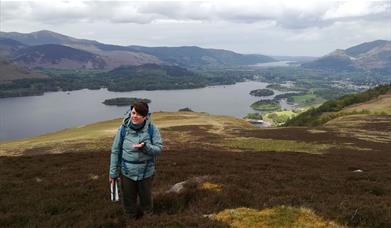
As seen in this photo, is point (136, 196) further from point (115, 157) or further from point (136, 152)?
point (136, 152)

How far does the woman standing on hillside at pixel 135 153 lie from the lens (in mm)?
13164

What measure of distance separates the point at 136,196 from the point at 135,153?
1.87 meters

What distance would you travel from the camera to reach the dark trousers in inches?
550

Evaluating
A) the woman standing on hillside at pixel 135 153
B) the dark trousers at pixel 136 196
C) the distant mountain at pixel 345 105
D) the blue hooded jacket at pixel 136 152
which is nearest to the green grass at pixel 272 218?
the dark trousers at pixel 136 196

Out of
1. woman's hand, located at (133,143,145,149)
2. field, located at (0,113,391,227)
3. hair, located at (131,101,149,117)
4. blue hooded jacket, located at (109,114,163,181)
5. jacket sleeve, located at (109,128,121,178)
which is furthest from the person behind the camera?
field, located at (0,113,391,227)

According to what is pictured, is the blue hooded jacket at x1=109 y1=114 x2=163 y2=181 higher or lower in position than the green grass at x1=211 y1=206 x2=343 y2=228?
higher

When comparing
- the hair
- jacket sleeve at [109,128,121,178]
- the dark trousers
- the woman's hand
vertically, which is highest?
the hair

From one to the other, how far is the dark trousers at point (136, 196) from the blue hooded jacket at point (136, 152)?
275 millimetres

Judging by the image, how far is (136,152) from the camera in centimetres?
1338

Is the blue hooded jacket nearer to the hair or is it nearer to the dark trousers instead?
the dark trousers

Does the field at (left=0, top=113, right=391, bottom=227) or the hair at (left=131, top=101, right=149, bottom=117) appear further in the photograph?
the field at (left=0, top=113, right=391, bottom=227)

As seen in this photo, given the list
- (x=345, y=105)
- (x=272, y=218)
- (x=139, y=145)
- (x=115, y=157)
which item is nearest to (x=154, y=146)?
(x=139, y=145)

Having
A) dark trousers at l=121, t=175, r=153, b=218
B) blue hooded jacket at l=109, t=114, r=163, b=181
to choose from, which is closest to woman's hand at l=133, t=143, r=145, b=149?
blue hooded jacket at l=109, t=114, r=163, b=181

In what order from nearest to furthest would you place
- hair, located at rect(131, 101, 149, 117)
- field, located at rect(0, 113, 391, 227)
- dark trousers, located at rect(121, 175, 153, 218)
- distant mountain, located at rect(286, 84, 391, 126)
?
hair, located at rect(131, 101, 149, 117) → field, located at rect(0, 113, 391, 227) → dark trousers, located at rect(121, 175, 153, 218) → distant mountain, located at rect(286, 84, 391, 126)
